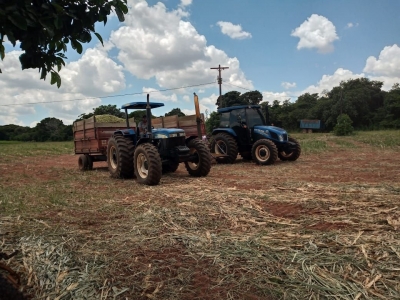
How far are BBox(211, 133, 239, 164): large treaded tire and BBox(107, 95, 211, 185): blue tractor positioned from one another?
3373 mm

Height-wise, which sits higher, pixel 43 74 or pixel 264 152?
pixel 43 74

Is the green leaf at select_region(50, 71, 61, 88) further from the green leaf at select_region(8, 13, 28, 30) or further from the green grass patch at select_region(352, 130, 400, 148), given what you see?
the green grass patch at select_region(352, 130, 400, 148)

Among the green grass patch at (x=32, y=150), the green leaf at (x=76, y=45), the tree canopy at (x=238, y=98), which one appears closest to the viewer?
the green leaf at (x=76, y=45)

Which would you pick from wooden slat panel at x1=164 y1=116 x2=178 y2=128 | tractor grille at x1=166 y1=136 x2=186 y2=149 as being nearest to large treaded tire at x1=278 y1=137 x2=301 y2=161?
wooden slat panel at x1=164 y1=116 x2=178 y2=128

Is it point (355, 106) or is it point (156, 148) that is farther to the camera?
point (355, 106)

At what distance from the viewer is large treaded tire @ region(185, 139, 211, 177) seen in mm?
8820

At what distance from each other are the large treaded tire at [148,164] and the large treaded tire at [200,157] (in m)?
1.37

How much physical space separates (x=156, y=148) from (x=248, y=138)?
5295mm

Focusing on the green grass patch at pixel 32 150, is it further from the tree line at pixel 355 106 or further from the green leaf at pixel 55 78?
the tree line at pixel 355 106

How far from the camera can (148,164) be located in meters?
7.66

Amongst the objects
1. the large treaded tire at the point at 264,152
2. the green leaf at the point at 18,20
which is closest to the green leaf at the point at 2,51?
the green leaf at the point at 18,20

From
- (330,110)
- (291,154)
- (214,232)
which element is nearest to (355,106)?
(330,110)

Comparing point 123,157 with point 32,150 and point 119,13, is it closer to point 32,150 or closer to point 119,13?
point 119,13

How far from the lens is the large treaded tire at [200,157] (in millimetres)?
8820
